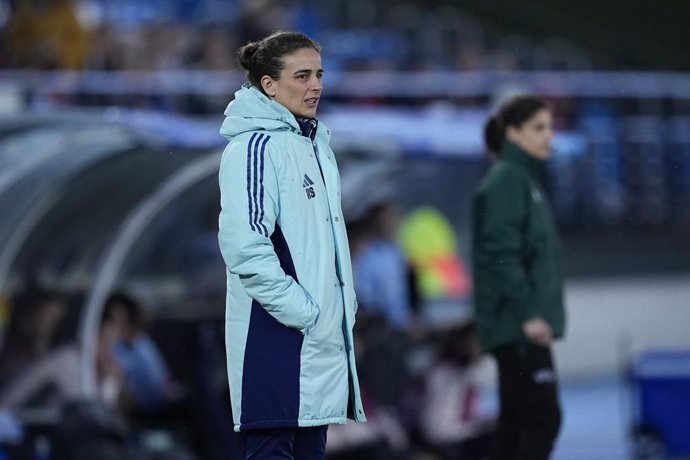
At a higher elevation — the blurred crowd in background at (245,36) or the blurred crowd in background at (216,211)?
the blurred crowd in background at (245,36)

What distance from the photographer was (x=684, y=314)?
14406 mm

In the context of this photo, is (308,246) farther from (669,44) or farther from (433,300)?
(669,44)

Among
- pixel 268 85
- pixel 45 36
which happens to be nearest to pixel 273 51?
pixel 268 85

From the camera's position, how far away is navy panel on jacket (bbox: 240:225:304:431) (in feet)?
12.9

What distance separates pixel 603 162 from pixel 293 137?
975 centimetres

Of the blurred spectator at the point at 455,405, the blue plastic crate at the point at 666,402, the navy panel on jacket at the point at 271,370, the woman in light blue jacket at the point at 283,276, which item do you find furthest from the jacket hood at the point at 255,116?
the blue plastic crate at the point at 666,402

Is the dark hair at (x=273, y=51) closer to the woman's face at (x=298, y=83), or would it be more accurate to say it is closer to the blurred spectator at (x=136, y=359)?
the woman's face at (x=298, y=83)

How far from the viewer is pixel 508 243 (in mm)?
5523

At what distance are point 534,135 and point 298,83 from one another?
1796 millimetres

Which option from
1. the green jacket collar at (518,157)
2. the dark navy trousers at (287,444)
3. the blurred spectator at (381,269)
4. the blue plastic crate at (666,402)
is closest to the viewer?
the dark navy trousers at (287,444)

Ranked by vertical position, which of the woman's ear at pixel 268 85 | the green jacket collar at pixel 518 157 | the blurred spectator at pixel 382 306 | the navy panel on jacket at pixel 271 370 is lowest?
the blurred spectator at pixel 382 306

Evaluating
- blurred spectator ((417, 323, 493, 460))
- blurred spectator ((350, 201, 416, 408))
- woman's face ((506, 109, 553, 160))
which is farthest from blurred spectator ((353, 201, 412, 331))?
woman's face ((506, 109, 553, 160))

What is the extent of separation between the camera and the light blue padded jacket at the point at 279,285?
12.8 feet

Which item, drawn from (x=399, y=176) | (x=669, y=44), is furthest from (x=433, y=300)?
(x=669, y=44)
